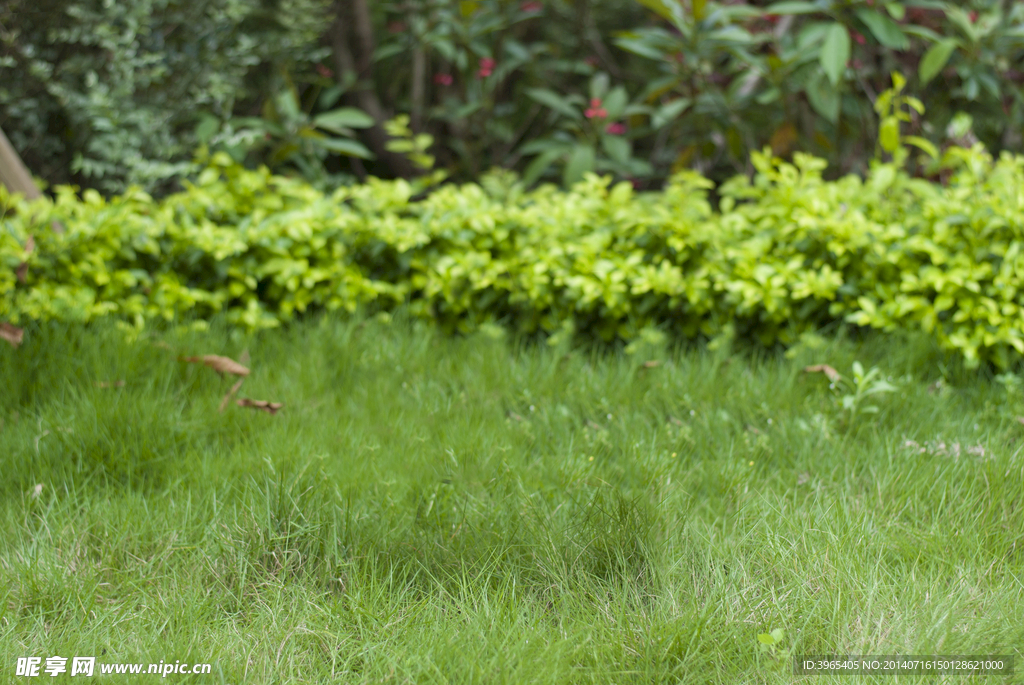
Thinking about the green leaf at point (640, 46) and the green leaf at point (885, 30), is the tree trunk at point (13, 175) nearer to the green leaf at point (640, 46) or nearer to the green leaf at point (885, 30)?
the green leaf at point (640, 46)

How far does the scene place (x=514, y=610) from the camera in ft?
5.34

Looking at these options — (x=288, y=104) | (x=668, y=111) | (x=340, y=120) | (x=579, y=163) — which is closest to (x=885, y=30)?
(x=668, y=111)

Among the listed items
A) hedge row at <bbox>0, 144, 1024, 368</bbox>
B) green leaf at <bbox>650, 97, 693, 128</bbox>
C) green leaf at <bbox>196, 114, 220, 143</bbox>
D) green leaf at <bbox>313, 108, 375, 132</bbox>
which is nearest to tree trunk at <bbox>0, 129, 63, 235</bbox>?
hedge row at <bbox>0, 144, 1024, 368</bbox>

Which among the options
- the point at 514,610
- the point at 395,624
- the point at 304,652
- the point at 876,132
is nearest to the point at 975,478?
the point at 514,610

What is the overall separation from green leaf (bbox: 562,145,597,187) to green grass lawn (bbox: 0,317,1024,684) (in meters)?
1.67

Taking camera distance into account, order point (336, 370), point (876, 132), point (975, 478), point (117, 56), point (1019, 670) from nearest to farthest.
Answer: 1. point (1019, 670)
2. point (975, 478)
3. point (336, 370)
4. point (117, 56)
5. point (876, 132)

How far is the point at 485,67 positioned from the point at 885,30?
2105 mm

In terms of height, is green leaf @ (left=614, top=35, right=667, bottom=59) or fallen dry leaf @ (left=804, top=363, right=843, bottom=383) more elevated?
green leaf @ (left=614, top=35, right=667, bottom=59)

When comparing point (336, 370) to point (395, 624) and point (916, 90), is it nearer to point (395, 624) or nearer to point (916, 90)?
point (395, 624)

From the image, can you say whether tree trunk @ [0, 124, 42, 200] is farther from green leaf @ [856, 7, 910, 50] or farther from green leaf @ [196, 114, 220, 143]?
green leaf @ [856, 7, 910, 50]

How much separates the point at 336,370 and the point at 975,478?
78.0 inches

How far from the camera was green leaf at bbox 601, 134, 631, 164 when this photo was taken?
14.1ft

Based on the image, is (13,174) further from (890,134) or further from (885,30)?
(885,30)

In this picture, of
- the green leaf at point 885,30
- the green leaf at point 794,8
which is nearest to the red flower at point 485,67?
the green leaf at point 794,8
